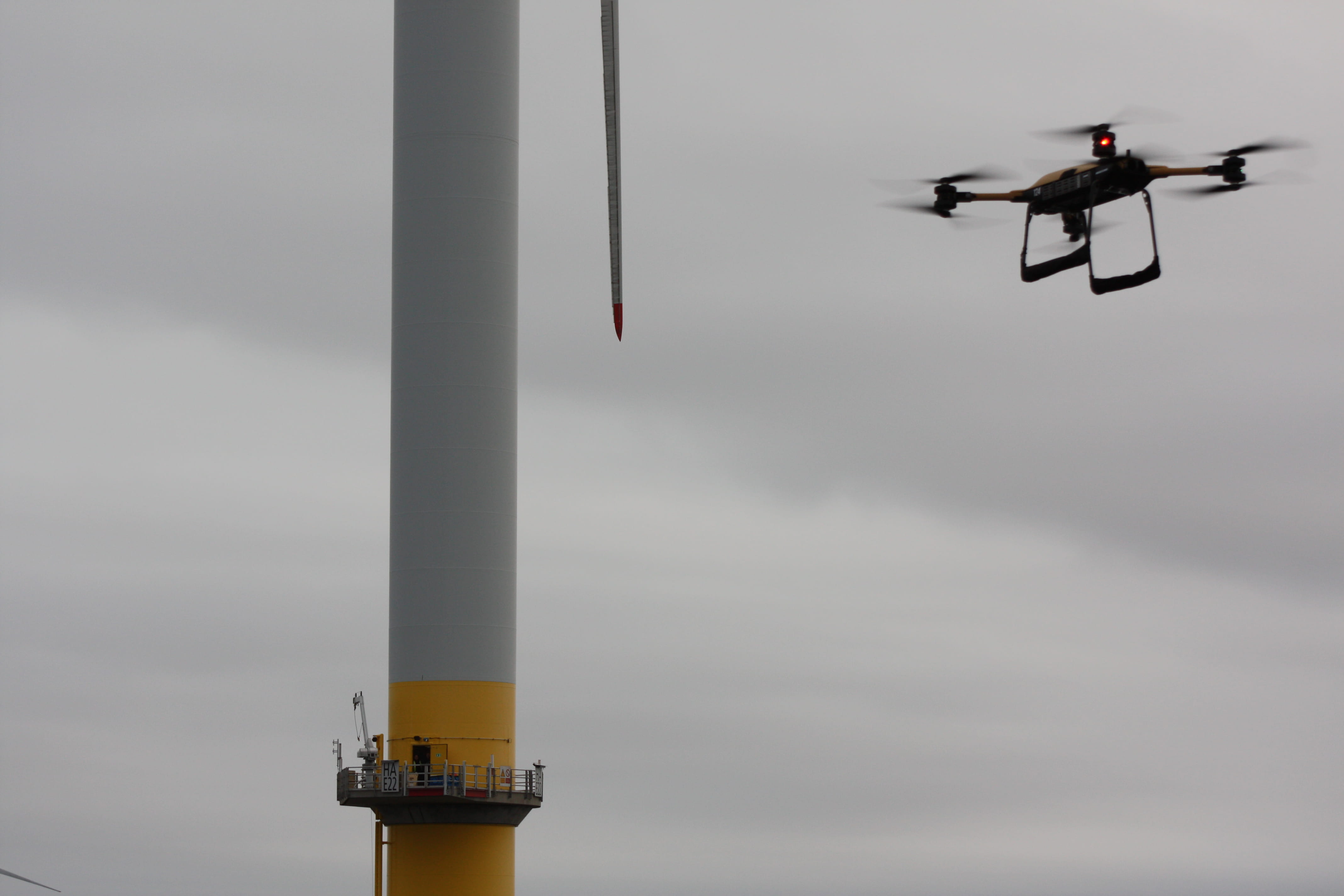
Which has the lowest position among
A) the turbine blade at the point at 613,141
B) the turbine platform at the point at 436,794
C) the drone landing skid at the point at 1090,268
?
the turbine platform at the point at 436,794

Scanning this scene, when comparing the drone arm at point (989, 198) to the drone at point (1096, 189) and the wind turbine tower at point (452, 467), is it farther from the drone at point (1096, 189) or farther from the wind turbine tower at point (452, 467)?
the wind turbine tower at point (452, 467)

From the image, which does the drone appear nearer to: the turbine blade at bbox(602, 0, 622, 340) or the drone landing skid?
the drone landing skid

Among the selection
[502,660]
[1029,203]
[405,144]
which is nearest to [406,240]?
[405,144]

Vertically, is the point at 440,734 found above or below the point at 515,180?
below

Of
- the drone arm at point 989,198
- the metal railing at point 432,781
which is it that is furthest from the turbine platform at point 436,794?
the drone arm at point 989,198

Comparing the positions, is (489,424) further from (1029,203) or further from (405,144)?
(1029,203)

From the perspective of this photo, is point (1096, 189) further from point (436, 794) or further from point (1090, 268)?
point (436, 794)
